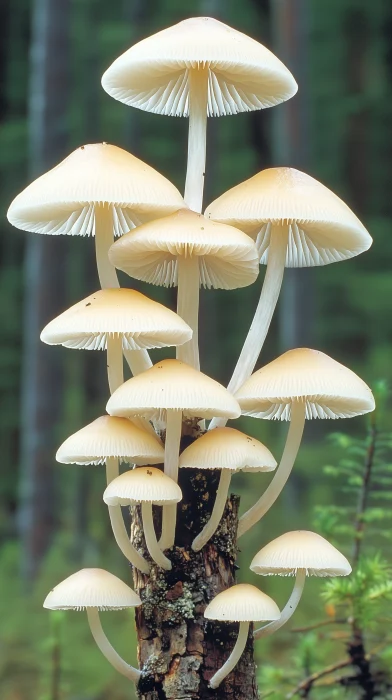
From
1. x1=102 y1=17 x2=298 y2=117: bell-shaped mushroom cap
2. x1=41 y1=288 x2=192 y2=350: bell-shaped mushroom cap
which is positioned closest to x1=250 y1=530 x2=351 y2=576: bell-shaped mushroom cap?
x1=41 y1=288 x2=192 y2=350: bell-shaped mushroom cap

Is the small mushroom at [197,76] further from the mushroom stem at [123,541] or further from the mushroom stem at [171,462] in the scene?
the mushroom stem at [123,541]

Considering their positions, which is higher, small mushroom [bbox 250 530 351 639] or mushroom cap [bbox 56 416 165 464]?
mushroom cap [bbox 56 416 165 464]

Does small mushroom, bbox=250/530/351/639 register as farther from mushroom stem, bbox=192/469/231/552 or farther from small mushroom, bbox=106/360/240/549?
small mushroom, bbox=106/360/240/549

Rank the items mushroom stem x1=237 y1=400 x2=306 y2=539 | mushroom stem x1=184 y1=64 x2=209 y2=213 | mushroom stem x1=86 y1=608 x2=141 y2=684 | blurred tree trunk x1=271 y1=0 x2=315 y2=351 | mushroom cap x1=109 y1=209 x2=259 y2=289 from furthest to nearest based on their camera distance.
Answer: blurred tree trunk x1=271 y1=0 x2=315 y2=351
mushroom stem x1=184 y1=64 x2=209 y2=213
mushroom stem x1=237 y1=400 x2=306 y2=539
mushroom stem x1=86 y1=608 x2=141 y2=684
mushroom cap x1=109 y1=209 x2=259 y2=289

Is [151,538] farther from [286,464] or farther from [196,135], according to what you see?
[196,135]

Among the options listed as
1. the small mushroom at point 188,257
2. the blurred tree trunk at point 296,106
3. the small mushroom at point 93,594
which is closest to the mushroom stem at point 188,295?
the small mushroom at point 188,257

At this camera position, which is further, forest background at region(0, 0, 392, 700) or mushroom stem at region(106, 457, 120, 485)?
forest background at region(0, 0, 392, 700)

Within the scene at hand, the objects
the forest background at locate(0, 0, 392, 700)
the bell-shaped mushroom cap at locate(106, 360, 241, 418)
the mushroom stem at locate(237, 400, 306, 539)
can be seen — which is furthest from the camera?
the forest background at locate(0, 0, 392, 700)

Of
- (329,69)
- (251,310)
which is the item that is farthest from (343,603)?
(329,69)

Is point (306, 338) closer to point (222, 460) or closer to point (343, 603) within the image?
point (343, 603)
